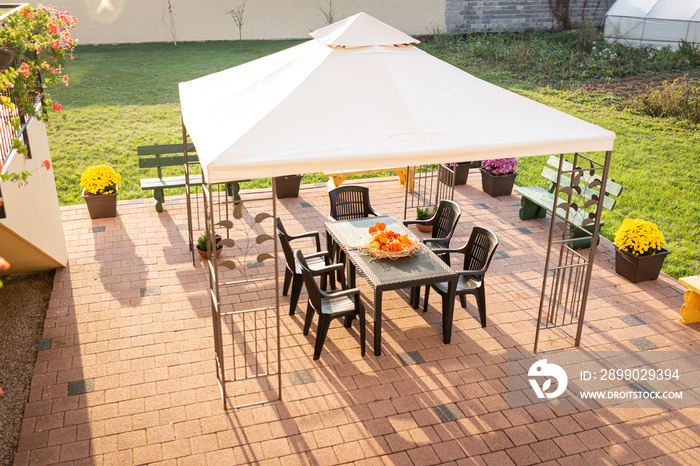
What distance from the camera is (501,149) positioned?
16.6ft

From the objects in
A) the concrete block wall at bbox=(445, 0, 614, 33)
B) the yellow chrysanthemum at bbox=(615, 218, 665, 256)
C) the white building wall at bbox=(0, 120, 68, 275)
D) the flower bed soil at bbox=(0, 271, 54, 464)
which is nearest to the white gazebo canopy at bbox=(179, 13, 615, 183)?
the white building wall at bbox=(0, 120, 68, 275)

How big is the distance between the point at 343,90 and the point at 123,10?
17072mm

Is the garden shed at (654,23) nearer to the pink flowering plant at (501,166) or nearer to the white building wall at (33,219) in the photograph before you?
the pink flowering plant at (501,166)

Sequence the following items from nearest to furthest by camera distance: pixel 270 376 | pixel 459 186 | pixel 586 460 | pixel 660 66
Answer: pixel 586 460
pixel 270 376
pixel 459 186
pixel 660 66

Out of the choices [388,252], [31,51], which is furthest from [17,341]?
[388,252]

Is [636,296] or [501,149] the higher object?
[501,149]

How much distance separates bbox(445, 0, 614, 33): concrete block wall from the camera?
2269 centimetres

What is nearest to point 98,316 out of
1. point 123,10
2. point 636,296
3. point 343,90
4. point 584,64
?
point 343,90

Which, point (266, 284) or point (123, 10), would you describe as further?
point (123, 10)

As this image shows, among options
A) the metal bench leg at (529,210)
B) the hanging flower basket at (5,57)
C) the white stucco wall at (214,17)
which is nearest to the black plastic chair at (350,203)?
the metal bench leg at (529,210)

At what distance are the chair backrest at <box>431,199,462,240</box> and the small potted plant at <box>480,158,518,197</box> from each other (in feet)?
9.92

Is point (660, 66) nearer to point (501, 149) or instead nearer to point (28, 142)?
point (501, 149)

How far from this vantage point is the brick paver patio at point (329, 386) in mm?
4961

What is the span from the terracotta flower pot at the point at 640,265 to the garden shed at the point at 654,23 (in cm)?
A: 1430
